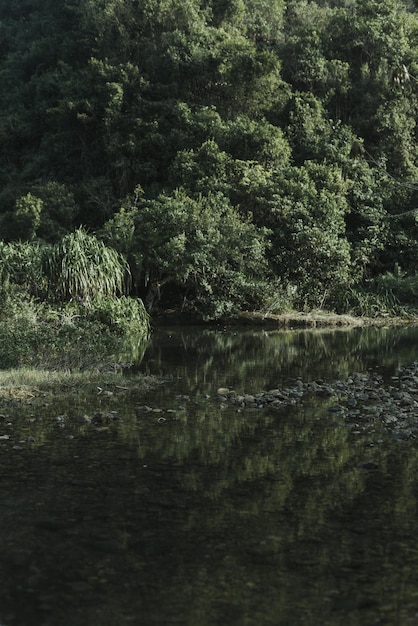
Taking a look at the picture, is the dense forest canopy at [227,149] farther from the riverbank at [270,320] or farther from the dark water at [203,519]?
the dark water at [203,519]

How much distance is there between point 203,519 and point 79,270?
1490cm

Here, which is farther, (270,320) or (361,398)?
(270,320)

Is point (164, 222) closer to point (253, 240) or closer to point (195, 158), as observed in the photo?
point (253, 240)

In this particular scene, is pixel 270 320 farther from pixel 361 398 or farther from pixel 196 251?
pixel 361 398

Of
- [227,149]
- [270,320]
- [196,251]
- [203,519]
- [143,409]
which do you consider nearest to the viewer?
[203,519]

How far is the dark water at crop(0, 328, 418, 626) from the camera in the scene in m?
4.39

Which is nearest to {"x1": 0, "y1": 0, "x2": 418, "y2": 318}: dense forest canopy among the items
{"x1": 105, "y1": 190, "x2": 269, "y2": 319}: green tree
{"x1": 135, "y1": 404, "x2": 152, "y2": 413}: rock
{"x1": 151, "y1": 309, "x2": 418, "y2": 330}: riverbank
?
{"x1": 105, "y1": 190, "x2": 269, "y2": 319}: green tree

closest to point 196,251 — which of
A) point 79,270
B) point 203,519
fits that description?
point 79,270

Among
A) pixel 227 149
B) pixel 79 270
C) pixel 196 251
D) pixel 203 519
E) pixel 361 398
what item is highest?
pixel 227 149

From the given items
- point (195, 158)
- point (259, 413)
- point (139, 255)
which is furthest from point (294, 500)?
point (195, 158)

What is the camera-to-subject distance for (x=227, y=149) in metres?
32.0

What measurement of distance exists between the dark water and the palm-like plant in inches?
372

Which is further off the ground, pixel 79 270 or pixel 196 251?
pixel 196 251

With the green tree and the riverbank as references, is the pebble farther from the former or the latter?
the riverbank
